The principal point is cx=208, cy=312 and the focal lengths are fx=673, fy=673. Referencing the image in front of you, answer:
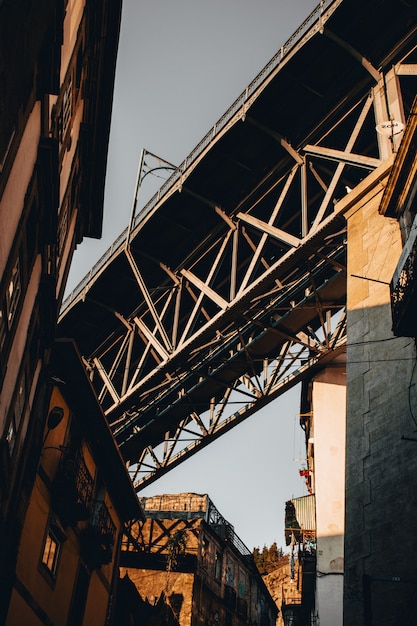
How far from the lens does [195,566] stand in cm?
2616

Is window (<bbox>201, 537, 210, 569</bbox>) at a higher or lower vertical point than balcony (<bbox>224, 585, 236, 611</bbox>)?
higher

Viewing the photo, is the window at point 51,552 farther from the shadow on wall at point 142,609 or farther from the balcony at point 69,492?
the shadow on wall at point 142,609

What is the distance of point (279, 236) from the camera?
55.4ft

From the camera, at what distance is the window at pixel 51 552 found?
1401 cm

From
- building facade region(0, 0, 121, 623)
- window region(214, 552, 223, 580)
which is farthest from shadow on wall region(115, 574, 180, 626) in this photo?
building facade region(0, 0, 121, 623)

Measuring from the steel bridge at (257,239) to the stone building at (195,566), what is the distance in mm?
4462

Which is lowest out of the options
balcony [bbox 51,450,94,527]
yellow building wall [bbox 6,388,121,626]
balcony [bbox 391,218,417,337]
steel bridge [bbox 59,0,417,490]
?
yellow building wall [bbox 6,388,121,626]

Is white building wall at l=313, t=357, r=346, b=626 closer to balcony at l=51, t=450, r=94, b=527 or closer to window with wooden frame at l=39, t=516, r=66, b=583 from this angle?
balcony at l=51, t=450, r=94, b=527

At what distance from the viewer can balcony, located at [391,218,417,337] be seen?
8.55 m

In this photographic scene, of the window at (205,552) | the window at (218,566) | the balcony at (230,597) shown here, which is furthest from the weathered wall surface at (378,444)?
the balcony at (230,597)

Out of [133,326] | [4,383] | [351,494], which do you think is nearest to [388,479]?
[351,494]

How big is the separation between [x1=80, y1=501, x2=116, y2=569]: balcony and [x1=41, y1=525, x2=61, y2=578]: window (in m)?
1.78

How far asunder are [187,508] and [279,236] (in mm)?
21099

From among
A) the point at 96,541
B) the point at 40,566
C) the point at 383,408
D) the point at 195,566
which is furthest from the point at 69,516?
the point at 195,566
